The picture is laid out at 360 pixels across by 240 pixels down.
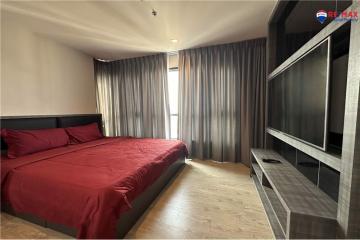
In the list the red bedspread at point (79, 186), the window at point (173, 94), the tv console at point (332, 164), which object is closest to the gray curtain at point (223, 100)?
the window at point (173, 94)

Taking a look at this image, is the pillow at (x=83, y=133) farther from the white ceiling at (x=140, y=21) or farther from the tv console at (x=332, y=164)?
the tv console at (x=332, y=164)

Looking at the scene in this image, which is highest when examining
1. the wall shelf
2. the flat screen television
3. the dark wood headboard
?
the flat screen television

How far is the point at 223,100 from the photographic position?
334cm

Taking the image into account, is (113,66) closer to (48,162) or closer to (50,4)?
(50,4)

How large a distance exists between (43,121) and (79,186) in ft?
6.72

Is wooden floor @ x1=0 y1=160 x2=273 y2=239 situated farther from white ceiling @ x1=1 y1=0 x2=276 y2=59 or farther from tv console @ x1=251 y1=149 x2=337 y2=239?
white ceiling @ x1=1 y1=0 x2=276 y2=59

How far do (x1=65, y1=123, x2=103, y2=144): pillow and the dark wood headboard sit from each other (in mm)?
196

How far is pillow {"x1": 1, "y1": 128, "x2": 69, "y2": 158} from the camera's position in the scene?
208 centimetres

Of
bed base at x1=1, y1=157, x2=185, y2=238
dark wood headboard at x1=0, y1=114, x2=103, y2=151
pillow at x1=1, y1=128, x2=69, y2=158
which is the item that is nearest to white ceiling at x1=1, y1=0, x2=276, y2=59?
dark wood headboard at x1=0, y1=114, x2=103, y2=151

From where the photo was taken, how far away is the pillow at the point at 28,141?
208cm

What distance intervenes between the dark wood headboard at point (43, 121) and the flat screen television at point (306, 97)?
357 cm

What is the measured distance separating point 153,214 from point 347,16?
7.30 feet

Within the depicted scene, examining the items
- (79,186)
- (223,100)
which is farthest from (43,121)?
(223,100)

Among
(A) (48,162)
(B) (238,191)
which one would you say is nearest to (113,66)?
(A) (48,162)
